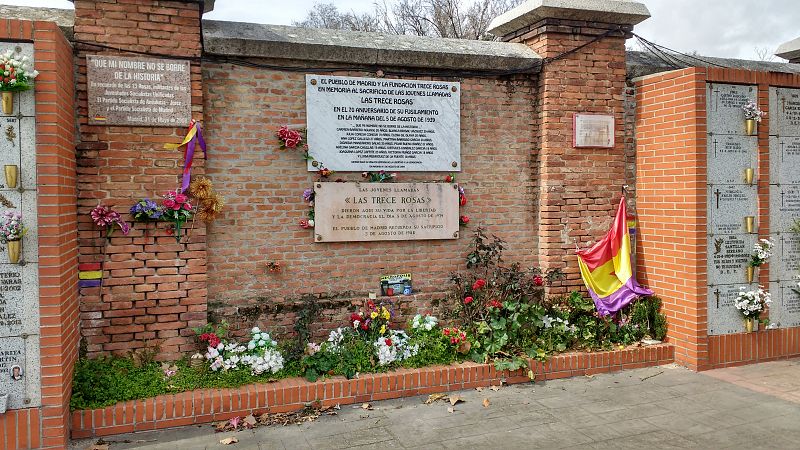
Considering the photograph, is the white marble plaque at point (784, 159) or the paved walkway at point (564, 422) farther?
the white marble plaque at point (784, 159)

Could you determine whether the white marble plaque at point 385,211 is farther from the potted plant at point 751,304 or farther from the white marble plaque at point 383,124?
the potted plant at point 751,304

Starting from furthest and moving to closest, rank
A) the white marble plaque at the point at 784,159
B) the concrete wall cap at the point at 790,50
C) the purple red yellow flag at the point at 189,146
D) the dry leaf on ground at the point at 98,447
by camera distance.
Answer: the concrete wall cap at the point at 790,50
the white marble plaque at the point at 784,159
the purple red yellow flag at the point at 189,146
the dry leaf on ground at the point at 98,447

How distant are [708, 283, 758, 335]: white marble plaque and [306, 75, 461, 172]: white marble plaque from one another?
2.98 meters

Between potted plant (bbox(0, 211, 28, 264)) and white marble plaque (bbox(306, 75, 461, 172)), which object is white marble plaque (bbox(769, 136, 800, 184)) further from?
potted plant (bbox(0, 211, 28, 264))

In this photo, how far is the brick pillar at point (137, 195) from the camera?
16.6ft

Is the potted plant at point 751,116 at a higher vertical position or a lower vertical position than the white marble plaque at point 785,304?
higher

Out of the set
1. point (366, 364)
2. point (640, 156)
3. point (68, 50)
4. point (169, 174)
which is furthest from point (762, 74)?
point (68, 50)

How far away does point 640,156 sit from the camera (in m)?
6.94

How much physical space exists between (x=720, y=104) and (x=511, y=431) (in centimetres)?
410

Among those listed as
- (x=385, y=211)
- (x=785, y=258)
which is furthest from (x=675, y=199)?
(x=385, y=211)

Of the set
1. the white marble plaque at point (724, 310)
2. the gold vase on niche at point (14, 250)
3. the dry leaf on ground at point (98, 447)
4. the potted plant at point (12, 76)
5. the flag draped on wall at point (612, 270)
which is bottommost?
the dry leaf on ground at point (98, 447)

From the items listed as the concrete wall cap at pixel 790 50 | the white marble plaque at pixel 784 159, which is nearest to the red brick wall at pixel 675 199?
the white marble plaque at pixel 784 159

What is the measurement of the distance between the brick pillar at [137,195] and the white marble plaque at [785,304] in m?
5.90

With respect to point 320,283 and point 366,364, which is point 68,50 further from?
point 366,364
